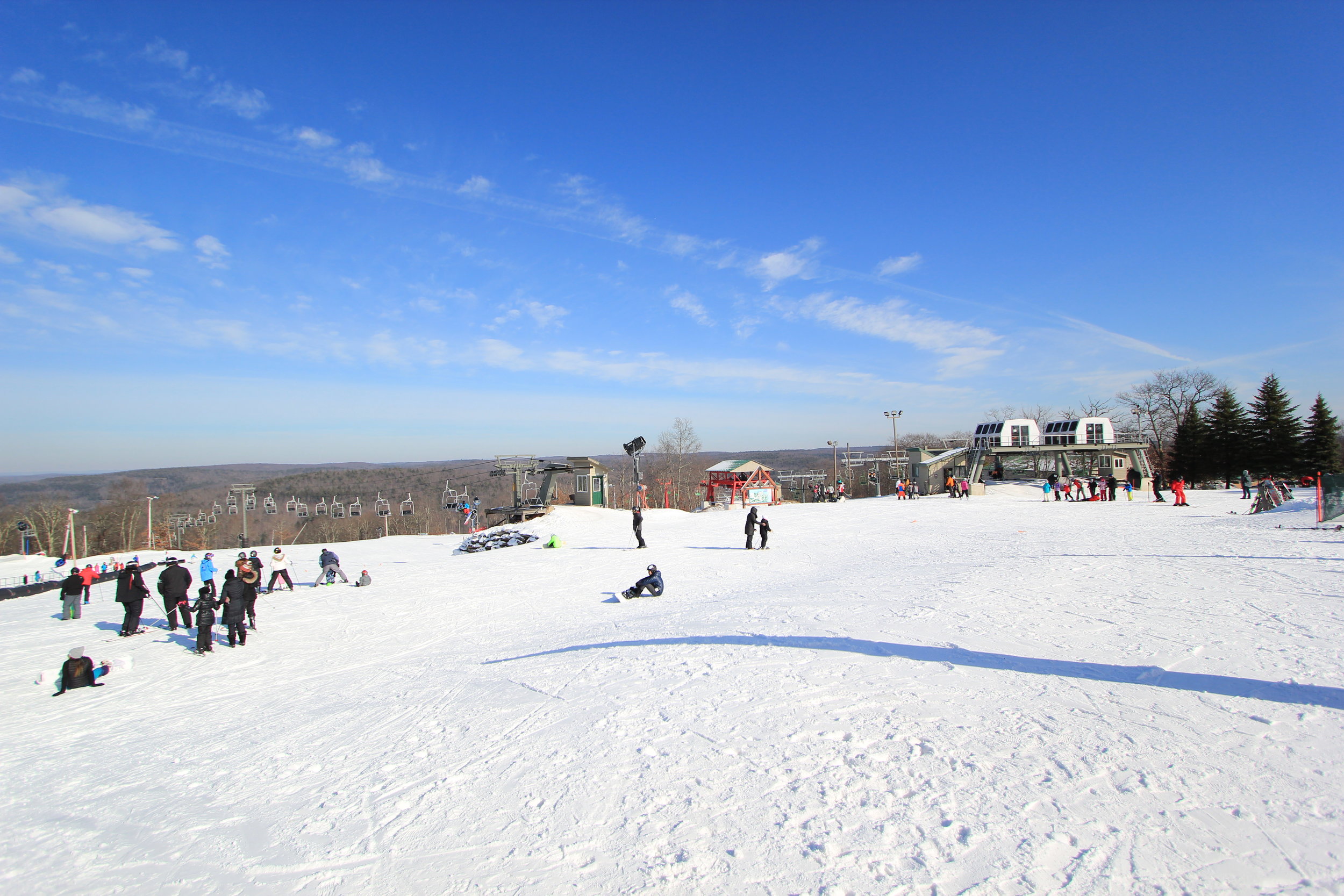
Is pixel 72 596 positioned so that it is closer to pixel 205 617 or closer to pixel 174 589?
pixel 174 589

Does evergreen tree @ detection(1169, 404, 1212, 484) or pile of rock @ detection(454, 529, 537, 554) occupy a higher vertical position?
evergreen tree @ detection(1169, 404, 1212, 484)

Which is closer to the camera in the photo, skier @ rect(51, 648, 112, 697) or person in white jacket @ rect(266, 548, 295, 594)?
skier @ rect(51, 648, 112, 697)

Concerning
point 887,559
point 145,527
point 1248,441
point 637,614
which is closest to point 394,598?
point 637,614

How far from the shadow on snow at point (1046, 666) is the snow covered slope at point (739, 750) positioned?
50mm

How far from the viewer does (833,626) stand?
959cm

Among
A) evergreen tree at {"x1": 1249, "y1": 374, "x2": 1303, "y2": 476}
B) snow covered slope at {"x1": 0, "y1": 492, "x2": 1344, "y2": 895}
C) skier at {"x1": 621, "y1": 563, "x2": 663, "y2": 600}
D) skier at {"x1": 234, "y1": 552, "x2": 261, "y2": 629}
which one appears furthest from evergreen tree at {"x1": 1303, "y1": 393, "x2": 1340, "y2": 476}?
skier at {"x1": 234, "y1": 552, "x2": 261, "y2": 629}

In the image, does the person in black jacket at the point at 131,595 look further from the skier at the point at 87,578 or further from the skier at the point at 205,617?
the skier at the point at 87,578

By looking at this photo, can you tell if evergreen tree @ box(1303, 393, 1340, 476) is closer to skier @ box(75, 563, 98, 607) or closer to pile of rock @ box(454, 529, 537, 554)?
pile of rock @ box(454, 529, 537, 554)

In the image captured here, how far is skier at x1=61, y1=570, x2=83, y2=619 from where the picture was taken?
1614cm

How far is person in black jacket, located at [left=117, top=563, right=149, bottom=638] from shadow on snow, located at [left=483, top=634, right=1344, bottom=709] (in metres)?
9.40

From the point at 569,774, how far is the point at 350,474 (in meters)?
125

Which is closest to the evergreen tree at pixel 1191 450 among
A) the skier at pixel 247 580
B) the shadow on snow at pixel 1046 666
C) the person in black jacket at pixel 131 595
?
the shadow on snow at pixel 1046 666

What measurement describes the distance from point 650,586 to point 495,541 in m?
14.9

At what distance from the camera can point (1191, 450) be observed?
167ft
